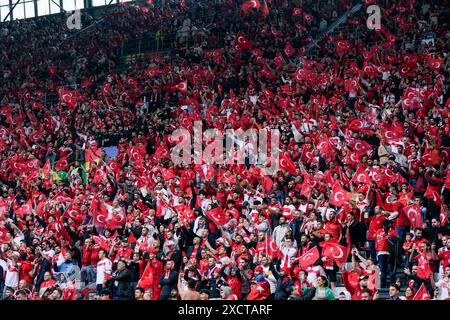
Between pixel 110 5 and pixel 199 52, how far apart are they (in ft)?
37.1

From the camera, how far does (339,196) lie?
17547 millimetres

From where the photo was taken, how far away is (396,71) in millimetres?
23766

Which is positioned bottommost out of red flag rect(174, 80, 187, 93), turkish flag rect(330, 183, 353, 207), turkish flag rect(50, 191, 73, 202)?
turkish flag rect(330, 183, 353, 207)

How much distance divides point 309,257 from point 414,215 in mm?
2203

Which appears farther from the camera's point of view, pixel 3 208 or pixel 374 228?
pixel 3 208

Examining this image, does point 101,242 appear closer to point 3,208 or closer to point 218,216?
point 218,216

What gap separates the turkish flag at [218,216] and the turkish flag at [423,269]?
4.60m

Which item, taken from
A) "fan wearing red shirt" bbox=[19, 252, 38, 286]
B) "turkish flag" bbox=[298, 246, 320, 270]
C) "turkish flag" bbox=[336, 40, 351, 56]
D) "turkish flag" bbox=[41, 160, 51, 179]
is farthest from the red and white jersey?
"turkish flag" bbox=[336, 40, 351, 56]

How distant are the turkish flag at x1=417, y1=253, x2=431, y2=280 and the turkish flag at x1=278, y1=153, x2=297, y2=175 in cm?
610

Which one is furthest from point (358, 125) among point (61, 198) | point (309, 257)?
point (61, 198)

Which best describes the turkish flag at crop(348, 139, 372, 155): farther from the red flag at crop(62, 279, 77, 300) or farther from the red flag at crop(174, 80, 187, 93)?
the red flag at crop(174, 80, 187, 93)

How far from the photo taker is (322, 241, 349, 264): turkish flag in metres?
15.2
